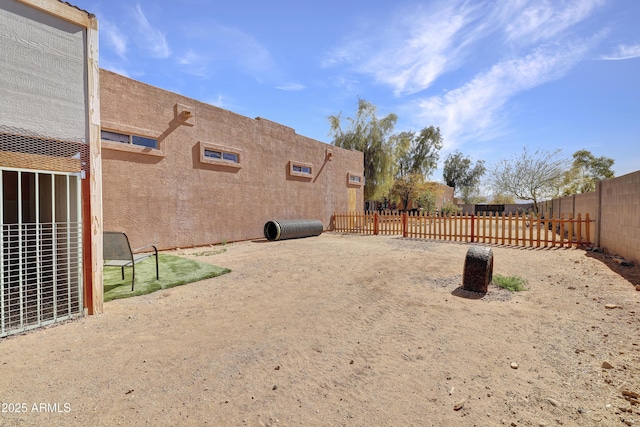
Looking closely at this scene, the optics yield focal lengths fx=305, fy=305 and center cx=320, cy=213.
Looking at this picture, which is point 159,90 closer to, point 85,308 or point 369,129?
point 85,308

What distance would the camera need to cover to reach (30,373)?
2.65 metres

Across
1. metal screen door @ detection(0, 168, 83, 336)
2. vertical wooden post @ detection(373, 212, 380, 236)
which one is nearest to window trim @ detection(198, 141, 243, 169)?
metal screen door @ detection(0, 168, 83, 336)

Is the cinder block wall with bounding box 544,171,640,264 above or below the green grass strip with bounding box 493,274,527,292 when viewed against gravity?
above

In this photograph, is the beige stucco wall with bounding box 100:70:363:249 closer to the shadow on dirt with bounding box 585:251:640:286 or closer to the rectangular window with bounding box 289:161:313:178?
the rectangular window with bounding box 289:161:313:178

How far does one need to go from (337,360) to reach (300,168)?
1345cm

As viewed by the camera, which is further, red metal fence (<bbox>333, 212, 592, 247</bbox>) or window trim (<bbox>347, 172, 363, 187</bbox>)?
window trim (<bbox>347, 172, 363, 187</bbox>)

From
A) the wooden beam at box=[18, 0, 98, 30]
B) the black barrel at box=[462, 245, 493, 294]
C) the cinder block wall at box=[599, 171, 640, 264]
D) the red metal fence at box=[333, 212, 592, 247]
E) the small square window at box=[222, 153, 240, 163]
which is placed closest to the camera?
the wooden beam at box=[18, 0, 98, 30]

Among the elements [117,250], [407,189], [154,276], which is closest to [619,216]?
[154,276]

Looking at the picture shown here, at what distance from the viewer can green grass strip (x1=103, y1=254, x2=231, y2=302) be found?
5.18m

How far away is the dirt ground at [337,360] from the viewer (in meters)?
→ 2.15

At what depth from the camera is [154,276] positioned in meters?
6.11

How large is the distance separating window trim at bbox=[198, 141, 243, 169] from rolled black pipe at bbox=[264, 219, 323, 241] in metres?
2.77

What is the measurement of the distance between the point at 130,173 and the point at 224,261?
3.99 metres

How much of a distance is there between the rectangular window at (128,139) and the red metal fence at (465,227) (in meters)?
10.4
